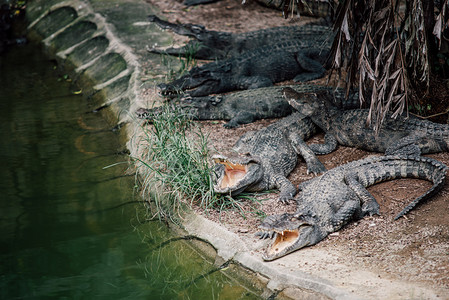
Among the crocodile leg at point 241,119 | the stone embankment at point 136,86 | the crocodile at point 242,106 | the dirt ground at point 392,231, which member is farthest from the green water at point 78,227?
the crocodile leg at point 241,119

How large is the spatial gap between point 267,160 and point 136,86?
2.85 meters

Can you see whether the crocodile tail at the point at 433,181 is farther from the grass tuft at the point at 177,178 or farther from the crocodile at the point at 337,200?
the grass tuft at the point at 177,178

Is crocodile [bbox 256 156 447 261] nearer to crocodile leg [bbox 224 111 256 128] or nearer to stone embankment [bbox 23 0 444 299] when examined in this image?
stone embankment [bbox 23 0 444 299]

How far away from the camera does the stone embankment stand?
3430 mm

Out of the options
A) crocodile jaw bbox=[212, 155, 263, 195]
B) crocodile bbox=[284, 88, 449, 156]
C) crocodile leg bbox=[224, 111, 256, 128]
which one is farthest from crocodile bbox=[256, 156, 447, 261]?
crocodile leg bbox=[224, 111, 256, 128]

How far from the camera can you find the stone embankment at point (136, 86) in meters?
3.43

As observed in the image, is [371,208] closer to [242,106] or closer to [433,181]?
[433,181]

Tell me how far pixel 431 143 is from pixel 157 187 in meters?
2.78

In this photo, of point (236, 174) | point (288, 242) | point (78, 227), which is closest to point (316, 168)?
point (236, 174)

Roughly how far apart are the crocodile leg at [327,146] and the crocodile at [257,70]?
1.94 meters

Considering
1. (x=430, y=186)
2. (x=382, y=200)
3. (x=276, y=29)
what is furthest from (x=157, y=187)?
(x=276, y=29)

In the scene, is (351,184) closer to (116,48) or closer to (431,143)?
(431,143)

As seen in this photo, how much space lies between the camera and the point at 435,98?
558cm

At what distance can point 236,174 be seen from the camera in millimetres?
4953
